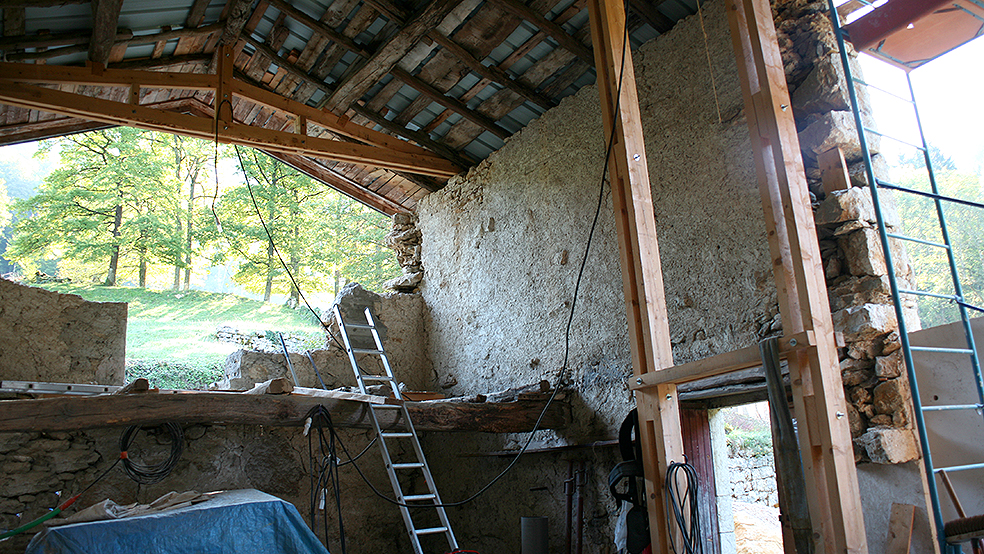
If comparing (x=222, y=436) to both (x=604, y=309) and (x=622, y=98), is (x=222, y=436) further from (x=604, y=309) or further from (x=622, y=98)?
(x=622, y=98)

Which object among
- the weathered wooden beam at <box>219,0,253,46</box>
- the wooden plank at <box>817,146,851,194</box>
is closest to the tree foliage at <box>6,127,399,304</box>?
the weathered wooden beam at <box>219,0,253,46</box>

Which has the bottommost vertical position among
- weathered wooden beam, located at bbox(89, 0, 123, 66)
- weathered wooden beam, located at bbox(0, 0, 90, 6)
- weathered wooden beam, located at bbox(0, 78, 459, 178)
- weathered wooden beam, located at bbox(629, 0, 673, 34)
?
weathered wooden beam, located at bbox(0, 78, 459, 178)

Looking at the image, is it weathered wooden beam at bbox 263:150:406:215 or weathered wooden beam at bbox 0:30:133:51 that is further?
weathered wooden beam at bbox 263:150:406:215

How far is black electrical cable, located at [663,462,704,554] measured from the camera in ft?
9.78

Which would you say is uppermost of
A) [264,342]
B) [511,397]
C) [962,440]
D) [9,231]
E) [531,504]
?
[9,231]

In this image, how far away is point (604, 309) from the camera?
5.03 m

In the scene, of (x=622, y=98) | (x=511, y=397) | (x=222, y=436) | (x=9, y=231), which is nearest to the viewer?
(x=622, y=98)

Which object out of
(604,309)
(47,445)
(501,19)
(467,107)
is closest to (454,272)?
(467,107)

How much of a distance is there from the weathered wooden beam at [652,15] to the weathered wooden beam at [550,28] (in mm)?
594

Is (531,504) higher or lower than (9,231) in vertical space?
lower

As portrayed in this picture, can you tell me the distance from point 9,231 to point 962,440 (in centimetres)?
3157

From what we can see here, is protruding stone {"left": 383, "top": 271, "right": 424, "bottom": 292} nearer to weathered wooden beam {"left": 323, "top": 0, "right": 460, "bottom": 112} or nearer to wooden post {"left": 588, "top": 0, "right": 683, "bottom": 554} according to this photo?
weathered wooden beam {"left": 323, "top": 0, "right": 460, "bottom": 112}

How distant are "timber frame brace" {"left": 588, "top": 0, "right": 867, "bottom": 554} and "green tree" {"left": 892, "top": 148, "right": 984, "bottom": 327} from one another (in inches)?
523

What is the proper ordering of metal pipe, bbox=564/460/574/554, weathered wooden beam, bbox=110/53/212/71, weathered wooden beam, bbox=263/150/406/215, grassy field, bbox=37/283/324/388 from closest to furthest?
metal pipe, bbox=564/460/574/554 < weathered wooden beam, bbox=110/53/212/71 < weathered wooden beam, bbox=263/150/406/215 < grassy field, bbox=37/283/324/388
